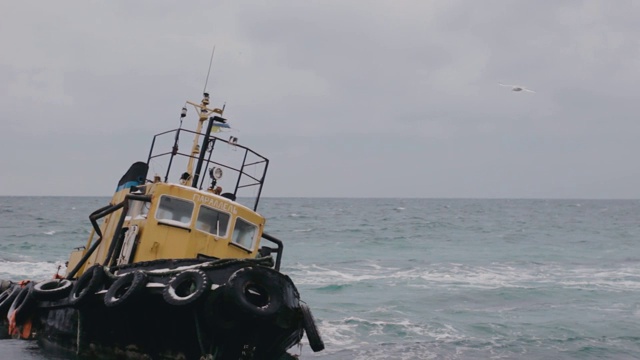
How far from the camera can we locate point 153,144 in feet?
50.7

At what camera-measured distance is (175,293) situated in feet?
36.4

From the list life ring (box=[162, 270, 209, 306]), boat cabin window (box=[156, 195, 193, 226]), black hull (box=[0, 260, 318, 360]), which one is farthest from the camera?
boat cabin window (box=[156, 195, 193, 226])

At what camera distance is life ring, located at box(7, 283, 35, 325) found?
13664mm

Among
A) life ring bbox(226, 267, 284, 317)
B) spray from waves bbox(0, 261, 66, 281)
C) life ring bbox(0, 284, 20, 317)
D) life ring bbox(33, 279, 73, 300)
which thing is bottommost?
spray from waves bbox(0, 261, 66, 281)

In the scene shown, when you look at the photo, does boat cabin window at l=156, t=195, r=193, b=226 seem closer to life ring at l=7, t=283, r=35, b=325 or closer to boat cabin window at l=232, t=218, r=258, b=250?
boat cabin window at l=232, t=218, r=258, b=250

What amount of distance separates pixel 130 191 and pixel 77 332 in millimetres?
3002

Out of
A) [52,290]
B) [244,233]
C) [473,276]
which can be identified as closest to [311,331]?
[244,233]

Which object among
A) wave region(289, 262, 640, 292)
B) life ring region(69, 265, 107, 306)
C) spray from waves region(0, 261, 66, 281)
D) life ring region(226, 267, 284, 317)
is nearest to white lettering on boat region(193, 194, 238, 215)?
life ring region(69, 265, 107, 306)

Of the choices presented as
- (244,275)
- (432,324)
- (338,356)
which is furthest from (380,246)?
(244,275)

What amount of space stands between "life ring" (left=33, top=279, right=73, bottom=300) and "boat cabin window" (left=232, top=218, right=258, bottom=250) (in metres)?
2.86

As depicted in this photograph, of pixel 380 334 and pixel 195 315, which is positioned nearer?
pixel 195 315

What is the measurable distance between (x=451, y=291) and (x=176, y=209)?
1524 cm

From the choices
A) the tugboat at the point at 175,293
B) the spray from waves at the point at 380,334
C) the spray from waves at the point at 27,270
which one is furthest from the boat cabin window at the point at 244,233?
the spray from waves at the point at 27,270

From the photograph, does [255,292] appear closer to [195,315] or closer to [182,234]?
[195,315]
